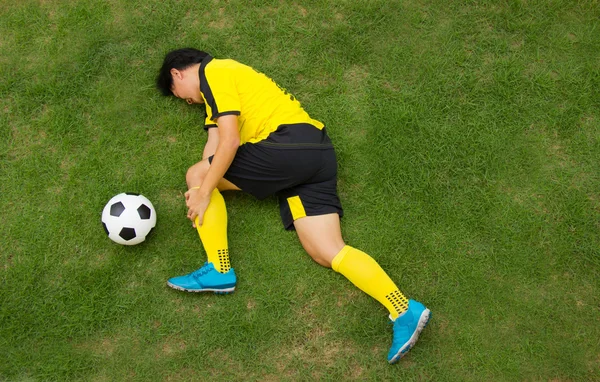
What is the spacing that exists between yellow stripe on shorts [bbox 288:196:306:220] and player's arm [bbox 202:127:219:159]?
698 millimetres

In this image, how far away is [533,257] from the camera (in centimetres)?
363

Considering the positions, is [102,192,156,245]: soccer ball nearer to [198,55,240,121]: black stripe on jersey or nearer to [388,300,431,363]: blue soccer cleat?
[198,55,240,121]: black stripe on jersey

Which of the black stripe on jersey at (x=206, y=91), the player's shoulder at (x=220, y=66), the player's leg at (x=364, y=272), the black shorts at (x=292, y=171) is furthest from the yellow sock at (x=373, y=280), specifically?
the player's shoulder at (x=220, y=66)

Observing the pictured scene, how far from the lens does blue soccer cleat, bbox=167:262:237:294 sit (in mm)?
3496

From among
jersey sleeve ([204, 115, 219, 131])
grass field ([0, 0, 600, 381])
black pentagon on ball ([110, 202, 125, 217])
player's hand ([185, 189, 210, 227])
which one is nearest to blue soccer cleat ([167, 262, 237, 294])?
grass field ([0, 0, 600, 381])

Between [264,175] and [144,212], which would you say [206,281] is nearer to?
[144,212]

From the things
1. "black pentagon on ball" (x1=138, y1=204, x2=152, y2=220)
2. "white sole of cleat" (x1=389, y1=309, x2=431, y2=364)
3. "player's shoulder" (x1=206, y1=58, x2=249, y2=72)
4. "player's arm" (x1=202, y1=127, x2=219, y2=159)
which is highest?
"player's shoulder" (x1=206, y1=58, x2=249, y2=72)

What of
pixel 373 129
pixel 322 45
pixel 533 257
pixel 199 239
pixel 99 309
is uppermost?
pixel 322 45

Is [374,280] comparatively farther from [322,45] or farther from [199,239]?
[322,45]

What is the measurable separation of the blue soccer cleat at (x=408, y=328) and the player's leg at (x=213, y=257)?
1.17 m

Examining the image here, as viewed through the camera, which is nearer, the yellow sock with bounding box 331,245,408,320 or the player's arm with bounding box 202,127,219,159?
the yellow sock with bounding box 331,245,408,320

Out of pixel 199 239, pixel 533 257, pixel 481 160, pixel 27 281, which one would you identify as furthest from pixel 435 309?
pixel 27 281

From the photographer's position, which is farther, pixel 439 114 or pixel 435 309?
pixel 439 114

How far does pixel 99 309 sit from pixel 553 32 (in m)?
4.12
